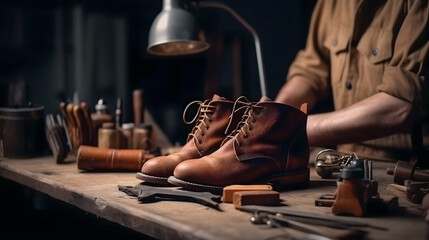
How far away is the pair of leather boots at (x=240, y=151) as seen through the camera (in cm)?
195

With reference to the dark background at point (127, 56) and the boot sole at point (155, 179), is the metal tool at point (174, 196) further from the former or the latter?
the dark background at point (127, 56)

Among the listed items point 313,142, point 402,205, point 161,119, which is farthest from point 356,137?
point 161,119

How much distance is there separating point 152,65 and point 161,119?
0.50m

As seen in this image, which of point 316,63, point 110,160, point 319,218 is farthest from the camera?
point 316,63

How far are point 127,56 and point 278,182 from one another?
397 centimetres

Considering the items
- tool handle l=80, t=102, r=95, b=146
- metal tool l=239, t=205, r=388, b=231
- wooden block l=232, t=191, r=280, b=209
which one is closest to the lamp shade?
tool handle l=80, t=102, r=95, b=146

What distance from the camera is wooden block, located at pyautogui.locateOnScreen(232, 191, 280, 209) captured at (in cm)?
173

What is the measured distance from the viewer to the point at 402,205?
71.1 inches

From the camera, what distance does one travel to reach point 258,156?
6.54ft

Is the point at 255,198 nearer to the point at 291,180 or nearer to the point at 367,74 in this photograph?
the point at 291,180

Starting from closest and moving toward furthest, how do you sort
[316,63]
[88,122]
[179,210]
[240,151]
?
[179,210]
[240,151]
[88,122]
[316,63]

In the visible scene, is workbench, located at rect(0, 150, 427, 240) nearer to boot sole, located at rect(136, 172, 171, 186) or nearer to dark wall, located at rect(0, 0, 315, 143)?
boot sole, located at rect(136, 172, 171, 186)

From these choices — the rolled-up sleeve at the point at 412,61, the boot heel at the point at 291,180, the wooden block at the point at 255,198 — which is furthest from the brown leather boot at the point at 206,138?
the rolled-up sleeve at the point at 412,61

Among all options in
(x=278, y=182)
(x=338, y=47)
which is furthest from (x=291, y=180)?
(x=338, y=47)
